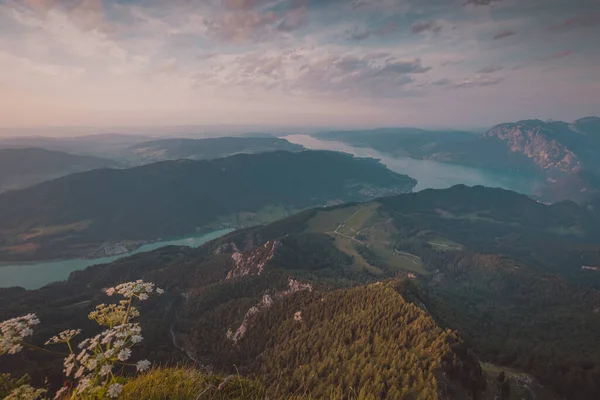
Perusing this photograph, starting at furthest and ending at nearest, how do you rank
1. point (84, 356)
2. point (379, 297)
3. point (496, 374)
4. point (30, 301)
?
point (30, 301) < point (379, 297) < point (496, 374) < point (84, 356)

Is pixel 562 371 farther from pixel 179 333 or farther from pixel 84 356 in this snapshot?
pixel 179 333

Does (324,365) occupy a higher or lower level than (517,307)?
higher

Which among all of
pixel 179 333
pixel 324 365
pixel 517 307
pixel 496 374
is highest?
pixel 324 365

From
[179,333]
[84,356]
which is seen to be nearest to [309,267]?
[179,333]

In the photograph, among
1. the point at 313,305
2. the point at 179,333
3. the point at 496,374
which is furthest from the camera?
the point at 179,333

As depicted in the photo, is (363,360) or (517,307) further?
(517,307)

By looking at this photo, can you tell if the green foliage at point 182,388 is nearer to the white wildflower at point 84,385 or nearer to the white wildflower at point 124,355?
the white wildflower at point 84,385

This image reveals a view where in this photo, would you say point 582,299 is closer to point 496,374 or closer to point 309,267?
point 309,267

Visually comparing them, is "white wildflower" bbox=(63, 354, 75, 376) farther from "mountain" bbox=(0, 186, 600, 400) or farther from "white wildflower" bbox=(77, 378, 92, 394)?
"mountain" bbox=(0, 186, 600, 400)

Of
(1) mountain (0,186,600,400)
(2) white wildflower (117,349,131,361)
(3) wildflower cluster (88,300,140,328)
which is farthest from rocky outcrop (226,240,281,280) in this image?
(2) white wildflower (117,349,131,361)

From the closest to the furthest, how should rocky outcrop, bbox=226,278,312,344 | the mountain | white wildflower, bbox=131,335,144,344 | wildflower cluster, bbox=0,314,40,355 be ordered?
white wildflower, bbox=131,335,144,344, wildflower cluster, bbox=0,314,40,355, the mountain, rocky outcrop, bbox=226,278,312,344
